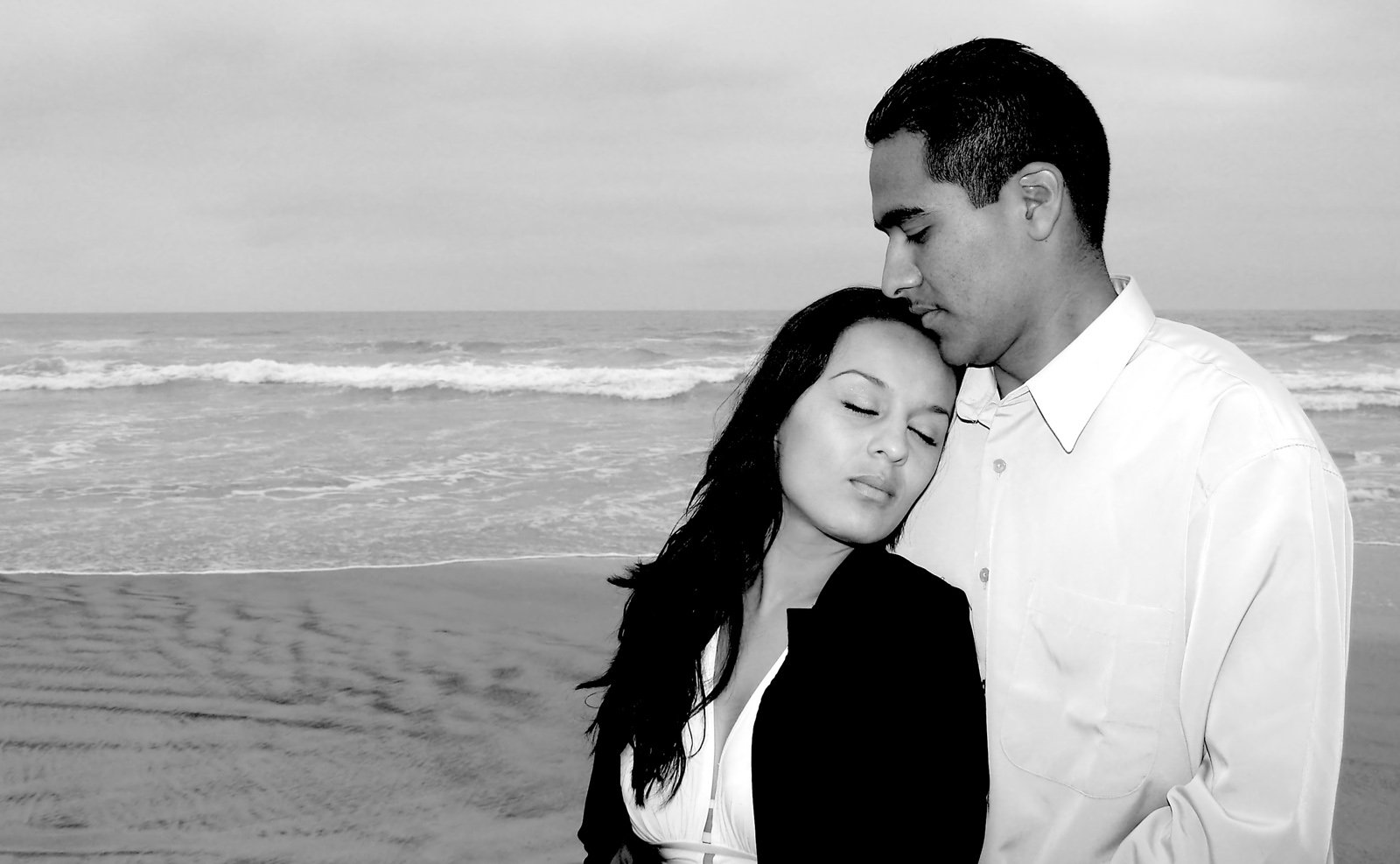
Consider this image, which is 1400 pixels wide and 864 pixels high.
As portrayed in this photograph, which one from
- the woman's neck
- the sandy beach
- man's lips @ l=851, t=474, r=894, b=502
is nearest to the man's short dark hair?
man's lips @ l=851, t=474, r=894, b=502

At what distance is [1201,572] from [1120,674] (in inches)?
10.2

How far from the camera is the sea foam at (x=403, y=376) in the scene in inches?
751

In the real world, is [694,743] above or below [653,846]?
above

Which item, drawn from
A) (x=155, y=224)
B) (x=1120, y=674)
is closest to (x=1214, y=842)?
(x=1120, y=674)

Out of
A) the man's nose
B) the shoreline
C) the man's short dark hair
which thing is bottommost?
the shoreline

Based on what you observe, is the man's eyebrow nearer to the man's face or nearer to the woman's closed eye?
the man's face

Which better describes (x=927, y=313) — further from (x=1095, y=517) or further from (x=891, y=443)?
(x=1095, y=517)

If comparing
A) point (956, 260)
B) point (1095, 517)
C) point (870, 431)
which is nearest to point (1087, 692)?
point (1095, 517)

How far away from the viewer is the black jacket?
1.79m

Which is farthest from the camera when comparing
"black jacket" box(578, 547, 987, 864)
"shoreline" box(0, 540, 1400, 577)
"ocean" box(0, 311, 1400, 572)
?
"ocean" box(0, 311, 1400, 572)

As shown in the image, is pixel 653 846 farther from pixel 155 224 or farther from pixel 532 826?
pixel 155 224

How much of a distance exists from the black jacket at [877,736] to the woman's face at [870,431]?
19 centimetres

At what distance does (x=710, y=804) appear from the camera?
77.7 inches

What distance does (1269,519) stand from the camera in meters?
1.61
